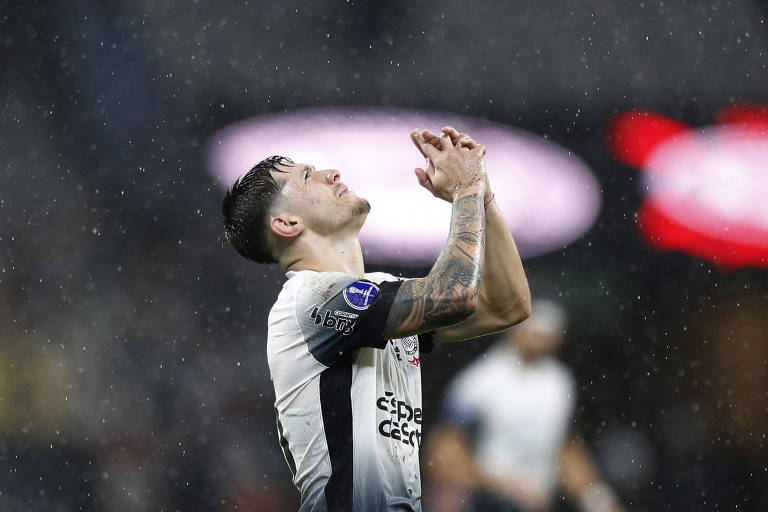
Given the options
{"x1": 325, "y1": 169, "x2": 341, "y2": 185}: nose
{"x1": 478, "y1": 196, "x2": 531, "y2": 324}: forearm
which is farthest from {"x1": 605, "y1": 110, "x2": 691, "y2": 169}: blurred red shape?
{"x1": 325, "y1": 169, "x2": 341, "y2": 185}: nose

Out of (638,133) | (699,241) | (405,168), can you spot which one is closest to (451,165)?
(405,168)

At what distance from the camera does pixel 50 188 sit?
5543mm

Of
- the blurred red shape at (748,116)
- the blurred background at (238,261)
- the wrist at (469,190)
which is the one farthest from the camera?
the blurred red shape at (748,116)

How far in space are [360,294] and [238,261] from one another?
10.5 ft

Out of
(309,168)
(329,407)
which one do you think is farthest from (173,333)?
(329,407)

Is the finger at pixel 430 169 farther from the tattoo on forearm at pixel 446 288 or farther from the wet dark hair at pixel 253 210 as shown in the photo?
the wet dark hair at pixel 253 210

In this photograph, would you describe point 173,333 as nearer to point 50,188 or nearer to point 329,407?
point 50,188

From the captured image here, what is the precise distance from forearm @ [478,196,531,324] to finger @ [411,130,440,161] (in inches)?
10.4

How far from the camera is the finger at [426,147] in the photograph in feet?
7.89

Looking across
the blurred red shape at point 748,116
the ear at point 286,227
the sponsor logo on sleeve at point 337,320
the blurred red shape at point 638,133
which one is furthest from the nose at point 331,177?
the blurred red shape at point 748,116

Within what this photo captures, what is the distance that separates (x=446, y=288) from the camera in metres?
2.12

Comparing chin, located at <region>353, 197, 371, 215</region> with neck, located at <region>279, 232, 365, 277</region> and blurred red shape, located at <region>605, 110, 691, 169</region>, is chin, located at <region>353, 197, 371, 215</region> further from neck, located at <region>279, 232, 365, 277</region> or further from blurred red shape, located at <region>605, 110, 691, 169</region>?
blurred red shape, located at <region>605, 110, 691, 169</region>

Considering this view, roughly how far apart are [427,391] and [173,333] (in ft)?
4.98

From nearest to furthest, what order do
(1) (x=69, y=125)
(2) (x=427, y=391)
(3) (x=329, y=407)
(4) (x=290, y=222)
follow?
(3) (x=329, y=407) < (4) (x=290, y=222) < (2) (x=427, y=391) < (1) (x=69, y=125)
